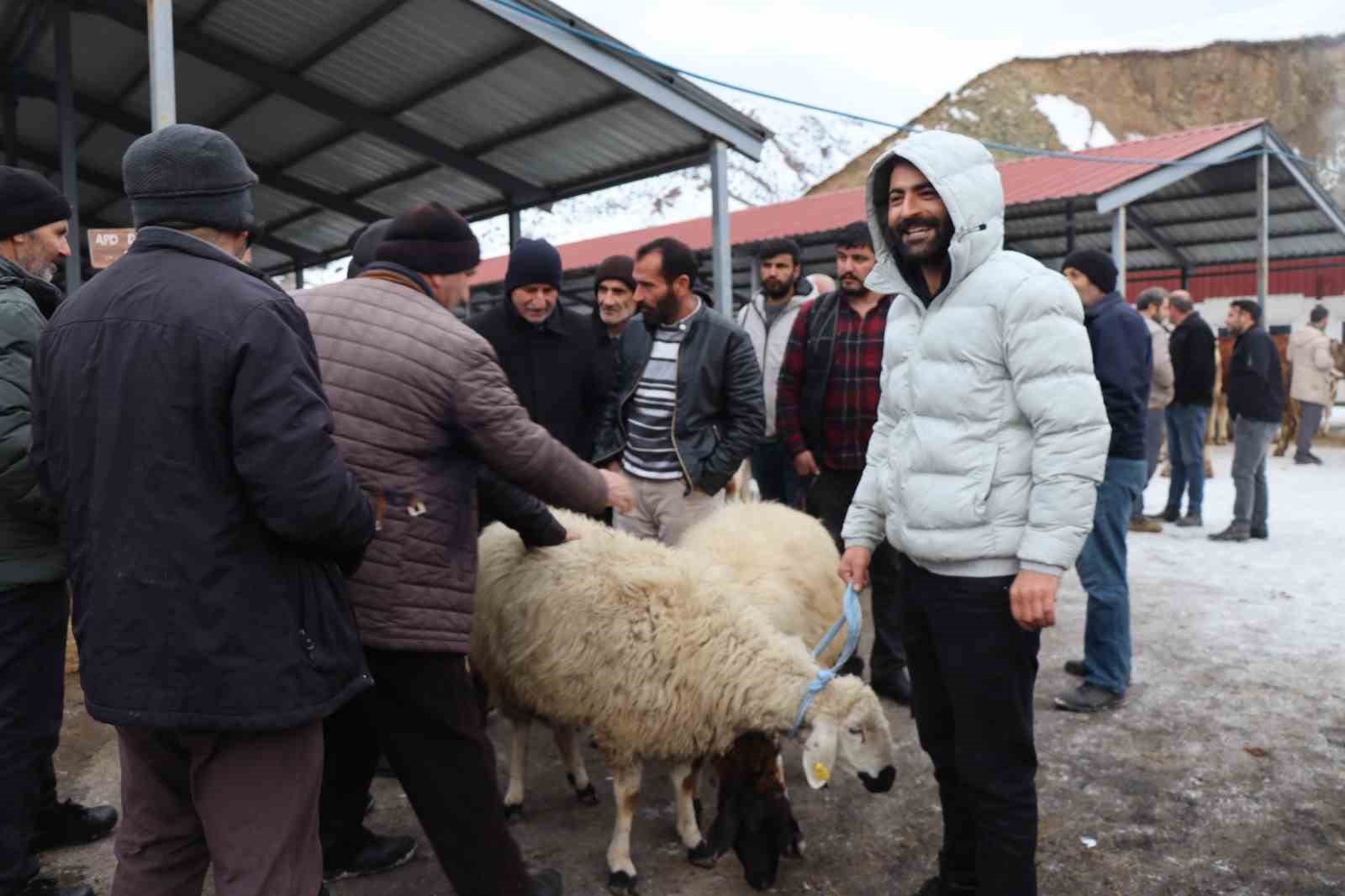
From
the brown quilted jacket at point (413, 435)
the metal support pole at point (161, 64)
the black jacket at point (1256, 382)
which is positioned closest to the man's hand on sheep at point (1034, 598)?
the brown quilted jacket at point (413, 435)

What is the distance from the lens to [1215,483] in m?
11.4

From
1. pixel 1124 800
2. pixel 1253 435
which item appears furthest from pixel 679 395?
pixel 1253 435

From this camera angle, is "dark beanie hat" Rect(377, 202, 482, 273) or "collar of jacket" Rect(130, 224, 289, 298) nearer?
"collar of jacket" Rect(130, 224, 289, 298)

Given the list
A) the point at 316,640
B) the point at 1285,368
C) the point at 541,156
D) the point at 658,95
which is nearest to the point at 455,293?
the point at 316,640

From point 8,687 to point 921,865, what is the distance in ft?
8.85

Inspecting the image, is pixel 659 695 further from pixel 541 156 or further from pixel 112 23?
pixel 112 23

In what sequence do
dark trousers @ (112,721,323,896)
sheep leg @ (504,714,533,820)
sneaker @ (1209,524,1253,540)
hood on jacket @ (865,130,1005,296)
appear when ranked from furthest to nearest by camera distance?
sneaker @ (1209,524,1253,540) < sheep leg @ (504,714,533,820) < hood on jacket @ (865,130,1005,296) < dark trousers @ (112,721,323,896)

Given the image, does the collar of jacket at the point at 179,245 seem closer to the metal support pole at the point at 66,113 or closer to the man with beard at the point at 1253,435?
the metal support pole at the point at 66,113

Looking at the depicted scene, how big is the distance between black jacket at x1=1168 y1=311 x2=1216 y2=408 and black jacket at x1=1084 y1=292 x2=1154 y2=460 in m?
4.55

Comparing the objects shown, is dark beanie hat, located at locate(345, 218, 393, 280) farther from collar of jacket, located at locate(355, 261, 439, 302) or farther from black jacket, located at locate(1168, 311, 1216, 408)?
black jacket, located at locate(1168, 311, 1216, 408)

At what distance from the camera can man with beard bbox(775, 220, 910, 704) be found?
4.35 meters

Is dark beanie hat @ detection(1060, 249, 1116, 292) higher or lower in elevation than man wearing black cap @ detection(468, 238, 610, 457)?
higher

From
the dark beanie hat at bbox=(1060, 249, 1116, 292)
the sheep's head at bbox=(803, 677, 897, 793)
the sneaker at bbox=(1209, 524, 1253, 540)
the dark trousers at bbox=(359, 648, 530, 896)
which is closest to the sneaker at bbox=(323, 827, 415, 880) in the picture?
the dark trousers at bbox=(359, 648, 530, 896)

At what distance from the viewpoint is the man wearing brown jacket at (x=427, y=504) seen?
92.5 inches
